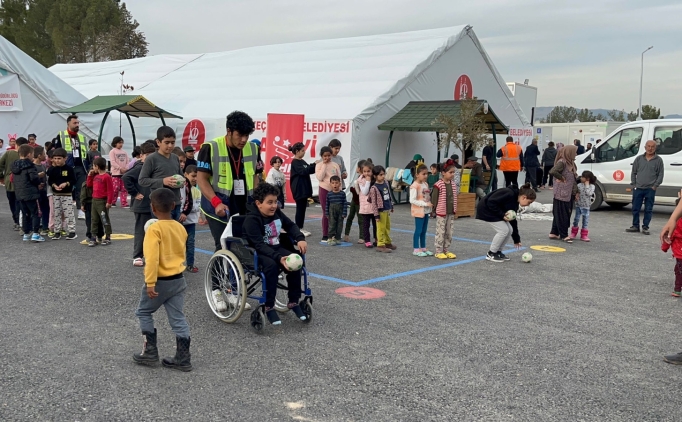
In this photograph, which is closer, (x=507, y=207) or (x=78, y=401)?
(x=78, y=401)

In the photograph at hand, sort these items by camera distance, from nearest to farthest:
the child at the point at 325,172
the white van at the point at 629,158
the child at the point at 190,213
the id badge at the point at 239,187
→ 1. the id badge at the point at 239,187
2. the child at the point at 190,213
3. the child at the point at 325,172
4. the white van at the point at 629,158

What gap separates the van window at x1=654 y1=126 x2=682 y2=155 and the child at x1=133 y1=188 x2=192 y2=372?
1349 centimetres

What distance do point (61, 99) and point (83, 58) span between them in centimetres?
2938

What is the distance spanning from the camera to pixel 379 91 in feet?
54.9

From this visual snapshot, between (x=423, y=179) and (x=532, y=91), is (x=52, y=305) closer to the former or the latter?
(x=423, y=179)

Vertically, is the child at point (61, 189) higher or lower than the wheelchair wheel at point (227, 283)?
higher

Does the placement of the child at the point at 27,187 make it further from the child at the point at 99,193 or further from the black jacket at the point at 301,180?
the black jacket at the point at 301,180

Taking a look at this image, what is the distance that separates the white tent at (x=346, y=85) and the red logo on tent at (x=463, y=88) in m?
0.05

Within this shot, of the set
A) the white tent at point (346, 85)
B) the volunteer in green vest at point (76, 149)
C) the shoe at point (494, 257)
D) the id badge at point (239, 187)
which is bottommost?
the shoe at point (494, 257)

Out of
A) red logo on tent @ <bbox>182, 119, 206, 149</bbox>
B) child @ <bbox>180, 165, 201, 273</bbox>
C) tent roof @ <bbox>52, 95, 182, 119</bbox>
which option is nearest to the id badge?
child @ <bbox>180, 165, 201, 273</bbox>

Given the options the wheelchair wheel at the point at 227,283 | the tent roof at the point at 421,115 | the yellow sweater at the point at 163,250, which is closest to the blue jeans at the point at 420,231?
the wheelchair wheel at the point at 227,283

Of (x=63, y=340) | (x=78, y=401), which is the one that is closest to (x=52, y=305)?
(x=63, y=340)

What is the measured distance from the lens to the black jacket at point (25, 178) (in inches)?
367

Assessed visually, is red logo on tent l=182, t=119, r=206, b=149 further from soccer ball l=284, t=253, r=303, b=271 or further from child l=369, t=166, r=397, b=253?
soccer ball l=284, t=253, r=303, b=271
